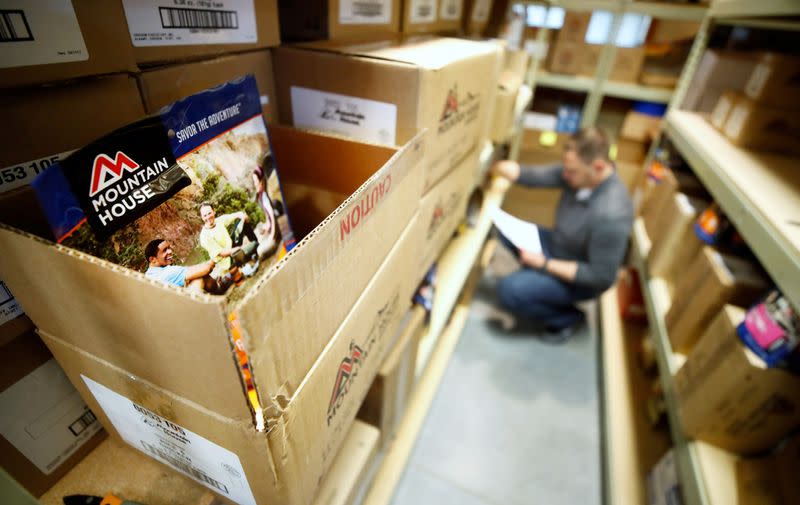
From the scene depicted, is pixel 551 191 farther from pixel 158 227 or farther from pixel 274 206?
pixel 158 227

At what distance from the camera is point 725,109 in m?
1.48

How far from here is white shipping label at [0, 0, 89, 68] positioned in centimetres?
36

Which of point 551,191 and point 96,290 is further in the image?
point 551,191

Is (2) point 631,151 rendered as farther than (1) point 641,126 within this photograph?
Yes

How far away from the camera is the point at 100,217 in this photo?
0.39 m

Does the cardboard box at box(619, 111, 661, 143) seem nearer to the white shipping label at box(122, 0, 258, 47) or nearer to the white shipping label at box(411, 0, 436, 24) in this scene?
the white shipping label at box(411, 0, 436, 24)

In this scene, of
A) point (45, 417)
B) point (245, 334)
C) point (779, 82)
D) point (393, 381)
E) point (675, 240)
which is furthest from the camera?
point (675, 240)

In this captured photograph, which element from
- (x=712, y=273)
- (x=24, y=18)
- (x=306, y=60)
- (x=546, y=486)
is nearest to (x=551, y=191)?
(x=712, y=273)

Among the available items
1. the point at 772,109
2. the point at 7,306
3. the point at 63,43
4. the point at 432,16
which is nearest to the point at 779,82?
the point at 772,109

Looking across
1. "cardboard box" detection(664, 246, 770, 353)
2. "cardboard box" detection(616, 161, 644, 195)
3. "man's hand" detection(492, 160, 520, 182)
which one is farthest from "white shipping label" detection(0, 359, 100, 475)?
"cardboard box" detection(616, 161, 644, 195)

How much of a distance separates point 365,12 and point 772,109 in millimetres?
1372

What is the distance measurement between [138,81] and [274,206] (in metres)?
0.25

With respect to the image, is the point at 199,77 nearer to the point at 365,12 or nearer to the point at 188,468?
the point at 365,12

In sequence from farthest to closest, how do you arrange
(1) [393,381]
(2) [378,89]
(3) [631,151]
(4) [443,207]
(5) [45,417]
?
(3) [631,151]
(4) [443,207]
(1) [393,381]
(2) [378,89]
(5) [45,417]
